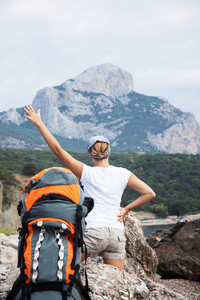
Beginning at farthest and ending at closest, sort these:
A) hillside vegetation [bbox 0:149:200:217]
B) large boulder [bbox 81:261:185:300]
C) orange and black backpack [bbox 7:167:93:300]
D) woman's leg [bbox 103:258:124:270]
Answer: hillside vegetation [bbox 0:149:200:217]
woman's leg [bbox 103:258:124:270]
large boulder [bbox 81:261:185:300]
orange and black backpack [bbox 7:167:93:300]

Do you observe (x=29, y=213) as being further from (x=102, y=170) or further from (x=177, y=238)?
(x=177, y=238)

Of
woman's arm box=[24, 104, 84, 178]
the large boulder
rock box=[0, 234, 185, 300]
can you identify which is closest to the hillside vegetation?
rock box=[0, 234, 185, 300]

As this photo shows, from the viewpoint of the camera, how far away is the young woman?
3089 mm

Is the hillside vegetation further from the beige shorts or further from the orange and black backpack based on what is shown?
the orange and black backpack

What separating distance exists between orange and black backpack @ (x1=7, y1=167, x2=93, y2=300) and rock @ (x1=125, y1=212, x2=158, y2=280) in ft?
9.76

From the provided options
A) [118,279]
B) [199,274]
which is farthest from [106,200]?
[199,274]

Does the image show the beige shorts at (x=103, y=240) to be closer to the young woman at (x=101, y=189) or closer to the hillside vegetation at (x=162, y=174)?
the young woman at (x=101, y=189)

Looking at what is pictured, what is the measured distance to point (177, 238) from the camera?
855 centimetres

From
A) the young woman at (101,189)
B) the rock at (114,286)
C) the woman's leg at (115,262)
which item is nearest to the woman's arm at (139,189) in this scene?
the young woman at (101,189)

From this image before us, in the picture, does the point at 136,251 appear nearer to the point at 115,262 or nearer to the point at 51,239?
the point at 115,262

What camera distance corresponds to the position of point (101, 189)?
3.16 meters

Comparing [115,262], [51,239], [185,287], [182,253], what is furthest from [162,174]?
[51,239]

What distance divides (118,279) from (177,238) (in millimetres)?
5581

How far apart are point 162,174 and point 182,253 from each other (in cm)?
8323
